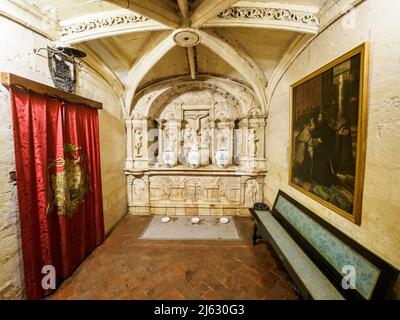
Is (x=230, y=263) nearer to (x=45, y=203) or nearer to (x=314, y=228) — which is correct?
(x=314, y=228)

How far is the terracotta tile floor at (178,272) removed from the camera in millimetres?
2338

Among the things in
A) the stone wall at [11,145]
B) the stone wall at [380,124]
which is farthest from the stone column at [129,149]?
the stone wall at [380,124]

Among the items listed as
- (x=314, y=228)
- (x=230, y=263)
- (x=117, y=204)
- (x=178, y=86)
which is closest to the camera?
(x=314, y=228)

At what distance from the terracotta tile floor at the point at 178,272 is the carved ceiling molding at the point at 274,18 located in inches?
149

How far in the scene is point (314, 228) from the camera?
7.75ft

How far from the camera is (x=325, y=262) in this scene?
2000 millimetres

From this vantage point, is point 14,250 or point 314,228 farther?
point 314,228

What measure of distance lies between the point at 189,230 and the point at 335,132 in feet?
11.4

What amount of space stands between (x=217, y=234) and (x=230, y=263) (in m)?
0.97

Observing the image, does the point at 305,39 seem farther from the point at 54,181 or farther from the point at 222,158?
the point at 54,181

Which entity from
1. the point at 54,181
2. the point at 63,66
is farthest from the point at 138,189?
the point at 63,66

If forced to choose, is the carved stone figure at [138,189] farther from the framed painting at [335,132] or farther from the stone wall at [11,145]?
the framed painting at [335,132]

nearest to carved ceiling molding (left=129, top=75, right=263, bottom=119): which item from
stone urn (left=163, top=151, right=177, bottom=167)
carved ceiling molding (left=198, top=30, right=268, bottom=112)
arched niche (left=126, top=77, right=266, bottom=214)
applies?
arched niche (left=126, top=77, right=266, bottom=214)
